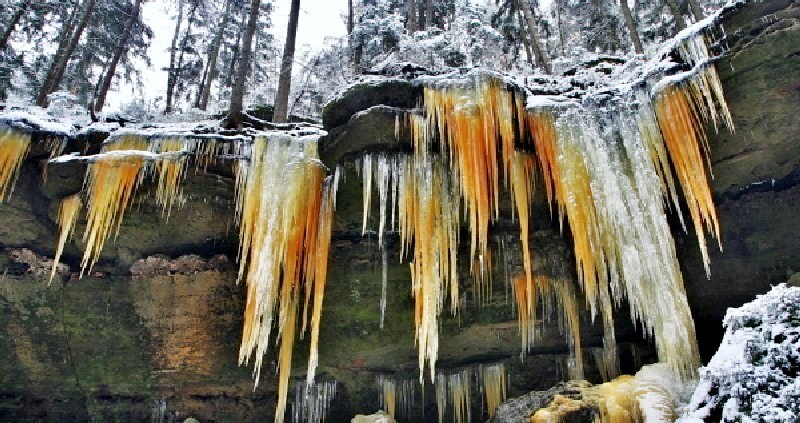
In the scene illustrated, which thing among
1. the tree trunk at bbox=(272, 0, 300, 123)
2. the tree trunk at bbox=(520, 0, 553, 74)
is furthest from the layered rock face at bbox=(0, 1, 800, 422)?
the tree trunk at bbox=(520, 0, 553, 74)

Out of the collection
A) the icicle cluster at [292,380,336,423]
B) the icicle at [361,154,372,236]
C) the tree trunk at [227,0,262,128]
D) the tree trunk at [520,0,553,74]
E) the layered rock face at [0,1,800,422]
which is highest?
the tree trunk at [520,0,553,74]

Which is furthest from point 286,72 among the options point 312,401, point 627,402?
point 627,402

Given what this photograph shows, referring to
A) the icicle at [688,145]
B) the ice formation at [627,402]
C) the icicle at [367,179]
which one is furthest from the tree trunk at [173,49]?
the ice formation at [627,402]

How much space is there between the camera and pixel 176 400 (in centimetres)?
837

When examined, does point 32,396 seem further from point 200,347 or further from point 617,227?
point 617,227

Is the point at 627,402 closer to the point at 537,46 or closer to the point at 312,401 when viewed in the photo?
the point at 312,401

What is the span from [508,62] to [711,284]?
37.7 ft

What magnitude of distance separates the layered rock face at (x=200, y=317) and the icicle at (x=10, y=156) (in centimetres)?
12

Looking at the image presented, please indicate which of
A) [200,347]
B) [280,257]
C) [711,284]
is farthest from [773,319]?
[200,347]

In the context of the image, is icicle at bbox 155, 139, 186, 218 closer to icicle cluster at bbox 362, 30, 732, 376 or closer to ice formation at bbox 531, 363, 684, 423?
icicle cluster at bbox 362, 30, 732, 376

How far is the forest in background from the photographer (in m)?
12.4

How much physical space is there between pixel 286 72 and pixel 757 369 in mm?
9877

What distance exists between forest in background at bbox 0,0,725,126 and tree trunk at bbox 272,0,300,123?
3 cm

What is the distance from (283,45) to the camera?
15.8 m
